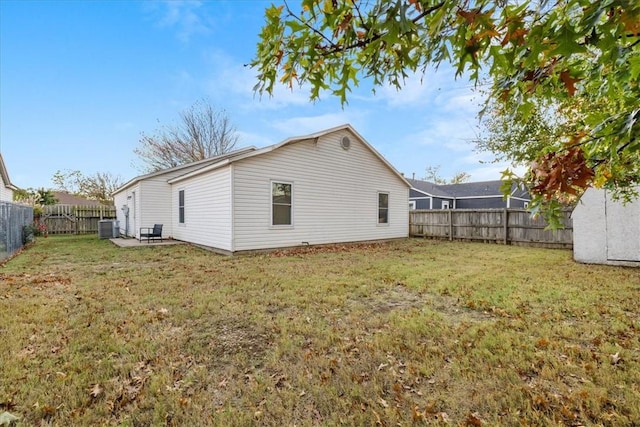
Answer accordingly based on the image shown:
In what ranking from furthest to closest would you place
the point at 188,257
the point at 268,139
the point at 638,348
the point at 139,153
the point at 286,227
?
1. the point at 268,139
2. the point at 139,153
3. the point at 286,227
4. the point at 188,257
5. the point at 638,348

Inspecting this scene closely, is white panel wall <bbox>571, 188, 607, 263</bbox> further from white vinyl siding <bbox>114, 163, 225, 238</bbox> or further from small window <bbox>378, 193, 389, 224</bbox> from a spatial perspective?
white vinyl siding <bbox>114, 163, 225, 238</bbox>

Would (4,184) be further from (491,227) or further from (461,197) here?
(461,197)

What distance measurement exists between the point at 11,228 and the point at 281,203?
8377 millimetres

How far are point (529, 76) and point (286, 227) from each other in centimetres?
916

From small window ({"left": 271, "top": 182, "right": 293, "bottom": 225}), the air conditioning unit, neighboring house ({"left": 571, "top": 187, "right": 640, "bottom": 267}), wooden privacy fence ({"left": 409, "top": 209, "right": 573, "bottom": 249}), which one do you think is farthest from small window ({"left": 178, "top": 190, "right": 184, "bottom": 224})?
neighboring house ({"left": 571, "top": 187, "right": 640, "bottom": 267})

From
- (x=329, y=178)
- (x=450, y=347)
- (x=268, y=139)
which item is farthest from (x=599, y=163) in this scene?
(x=268, y=139)

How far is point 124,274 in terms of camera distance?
644 centimetres

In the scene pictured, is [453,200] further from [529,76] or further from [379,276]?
[529,76]

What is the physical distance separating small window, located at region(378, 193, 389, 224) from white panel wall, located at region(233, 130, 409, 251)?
0.71 feet

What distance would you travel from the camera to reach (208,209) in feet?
34.8

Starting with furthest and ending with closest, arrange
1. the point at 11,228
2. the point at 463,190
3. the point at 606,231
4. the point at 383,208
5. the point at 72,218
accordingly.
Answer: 1. the point at 463,190
2. the point at 72,218
3. the point at 383,208
4. the point at 11,228
5. the point at 606,231

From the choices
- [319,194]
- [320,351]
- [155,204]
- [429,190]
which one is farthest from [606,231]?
[429,190]

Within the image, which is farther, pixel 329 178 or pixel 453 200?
pixel 453 200

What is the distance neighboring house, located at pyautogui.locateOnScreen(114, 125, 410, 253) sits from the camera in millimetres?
9516
